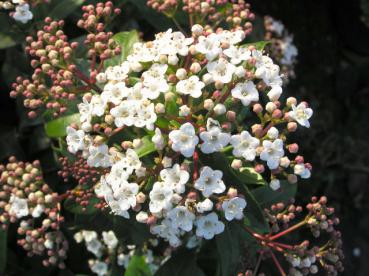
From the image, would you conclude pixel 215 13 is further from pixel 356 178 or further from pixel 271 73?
pixel 356 178

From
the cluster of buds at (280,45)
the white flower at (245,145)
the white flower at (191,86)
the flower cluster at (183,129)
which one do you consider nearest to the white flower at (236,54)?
the flower cluster at (183,129)

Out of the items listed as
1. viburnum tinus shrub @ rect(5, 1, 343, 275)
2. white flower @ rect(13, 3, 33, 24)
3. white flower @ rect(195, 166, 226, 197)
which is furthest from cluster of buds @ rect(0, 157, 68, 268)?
white flower @ rect(195, 166, 226, 197)

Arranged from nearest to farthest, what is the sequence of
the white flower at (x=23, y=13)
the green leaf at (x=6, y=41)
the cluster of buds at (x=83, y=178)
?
the cluster of buds at (x=83, y=178), the white flower at (x=23, y=13), the green leaf at (x=6, y=41)

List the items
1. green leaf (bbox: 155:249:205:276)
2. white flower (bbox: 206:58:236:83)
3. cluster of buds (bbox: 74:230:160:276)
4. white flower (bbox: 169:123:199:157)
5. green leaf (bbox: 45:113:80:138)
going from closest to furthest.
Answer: white flower (bbox: 169:123:199:157) < white flower (bbox: 206:58:236:83) < green leaf (bbox: 45:113:80:138) < green leaf (bbox: 155:249:205:276) < cluster of buds (bbox: 74:230:160:276)

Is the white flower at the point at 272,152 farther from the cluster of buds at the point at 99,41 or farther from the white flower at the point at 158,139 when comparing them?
the cluster of buds at the point at 99,41

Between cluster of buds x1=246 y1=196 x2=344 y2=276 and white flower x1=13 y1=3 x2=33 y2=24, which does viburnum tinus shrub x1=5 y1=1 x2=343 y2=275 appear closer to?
cluster of buds x1=246 y1=196 x2=344 y2=276
